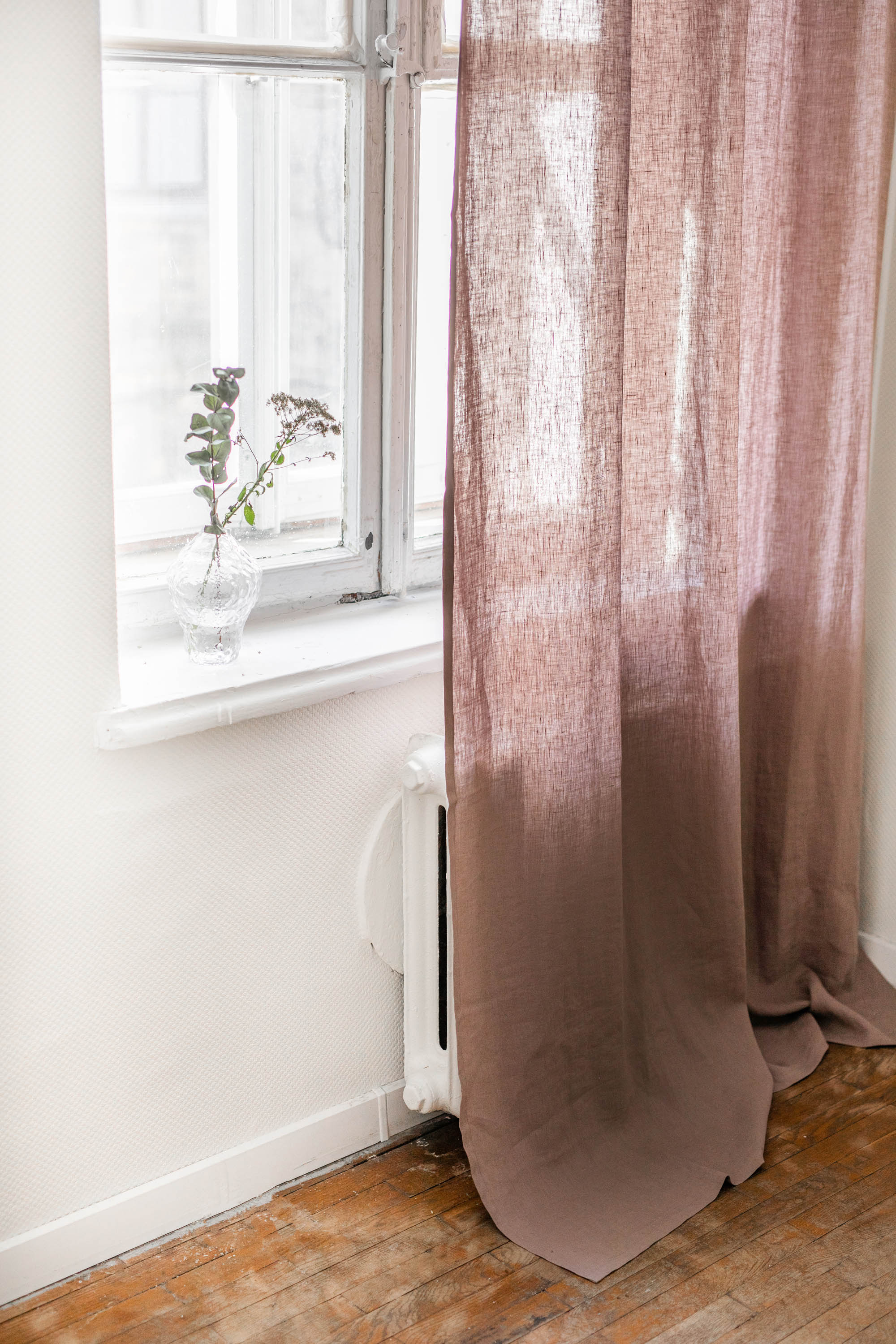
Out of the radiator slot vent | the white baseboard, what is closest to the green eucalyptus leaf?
the radiator slot vent

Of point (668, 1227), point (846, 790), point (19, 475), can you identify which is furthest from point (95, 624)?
point (846, 790)

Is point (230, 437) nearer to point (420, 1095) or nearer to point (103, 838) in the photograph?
point (103, 838)

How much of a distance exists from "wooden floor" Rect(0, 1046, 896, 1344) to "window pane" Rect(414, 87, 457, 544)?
1.00 meters

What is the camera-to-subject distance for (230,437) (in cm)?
183

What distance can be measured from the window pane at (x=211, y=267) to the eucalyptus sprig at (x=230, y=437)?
26 millimetres

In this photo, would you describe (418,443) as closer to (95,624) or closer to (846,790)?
(95,624)

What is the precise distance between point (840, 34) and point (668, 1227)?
70.2 inches

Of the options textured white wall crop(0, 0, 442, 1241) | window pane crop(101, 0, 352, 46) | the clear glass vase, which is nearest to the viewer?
textured white wall crop(0, 0, 442, 1241)

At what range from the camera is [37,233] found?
59.1 inches

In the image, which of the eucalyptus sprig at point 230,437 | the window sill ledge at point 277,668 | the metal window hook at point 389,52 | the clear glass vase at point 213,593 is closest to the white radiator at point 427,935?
the window sill ledge at point 277,668

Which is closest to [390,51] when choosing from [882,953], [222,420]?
[222,420]

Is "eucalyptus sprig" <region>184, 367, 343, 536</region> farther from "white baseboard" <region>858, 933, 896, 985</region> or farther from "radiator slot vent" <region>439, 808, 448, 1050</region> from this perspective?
"white baseboard" <region>858, 933, 896, 985</region>

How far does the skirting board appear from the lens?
1.74 m

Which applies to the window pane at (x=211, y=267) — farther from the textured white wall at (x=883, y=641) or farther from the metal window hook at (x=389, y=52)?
the textured white wall at (x=883, y=641)
